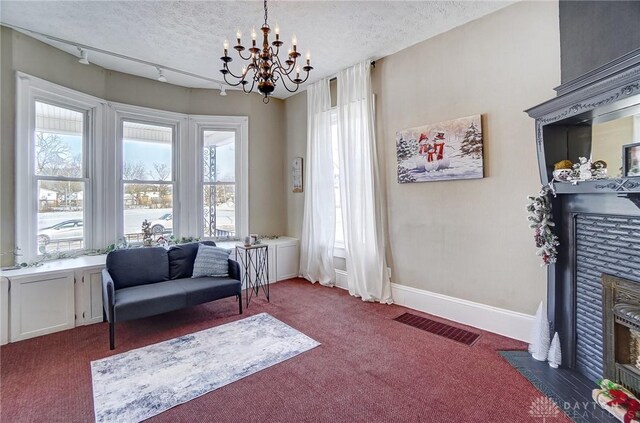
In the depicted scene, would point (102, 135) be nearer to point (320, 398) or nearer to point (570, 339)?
point (320, 398)

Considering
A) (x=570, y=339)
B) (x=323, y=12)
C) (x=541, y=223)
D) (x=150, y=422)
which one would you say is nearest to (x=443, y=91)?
(x=323, y=12)

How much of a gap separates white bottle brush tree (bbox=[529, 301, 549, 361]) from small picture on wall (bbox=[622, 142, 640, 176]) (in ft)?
4.02

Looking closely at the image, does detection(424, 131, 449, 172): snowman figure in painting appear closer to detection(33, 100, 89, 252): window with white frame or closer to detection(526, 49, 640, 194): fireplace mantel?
detection(526, 49, 640, 194): fireplace mantel

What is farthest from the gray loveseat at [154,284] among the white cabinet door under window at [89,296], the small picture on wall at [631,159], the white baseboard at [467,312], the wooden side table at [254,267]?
the small picture on wall at [631,159]

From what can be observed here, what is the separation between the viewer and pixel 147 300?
286cm

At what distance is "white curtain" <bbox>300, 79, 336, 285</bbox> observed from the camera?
4.50 meters

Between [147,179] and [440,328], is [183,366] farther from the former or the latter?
[147,179]

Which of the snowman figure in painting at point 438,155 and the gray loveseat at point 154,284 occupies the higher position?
the snowman figure in painting at point 438,155

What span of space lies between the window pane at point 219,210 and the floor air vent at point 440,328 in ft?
10.2

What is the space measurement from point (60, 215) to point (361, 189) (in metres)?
3.74

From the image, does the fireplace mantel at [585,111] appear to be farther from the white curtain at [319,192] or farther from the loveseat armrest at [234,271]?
the loveseat armrest at [234,271]

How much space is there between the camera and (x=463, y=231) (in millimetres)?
3148

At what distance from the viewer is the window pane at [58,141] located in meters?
3.35

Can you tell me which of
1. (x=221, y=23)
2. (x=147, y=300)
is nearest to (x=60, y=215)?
(x=147, y=300)
